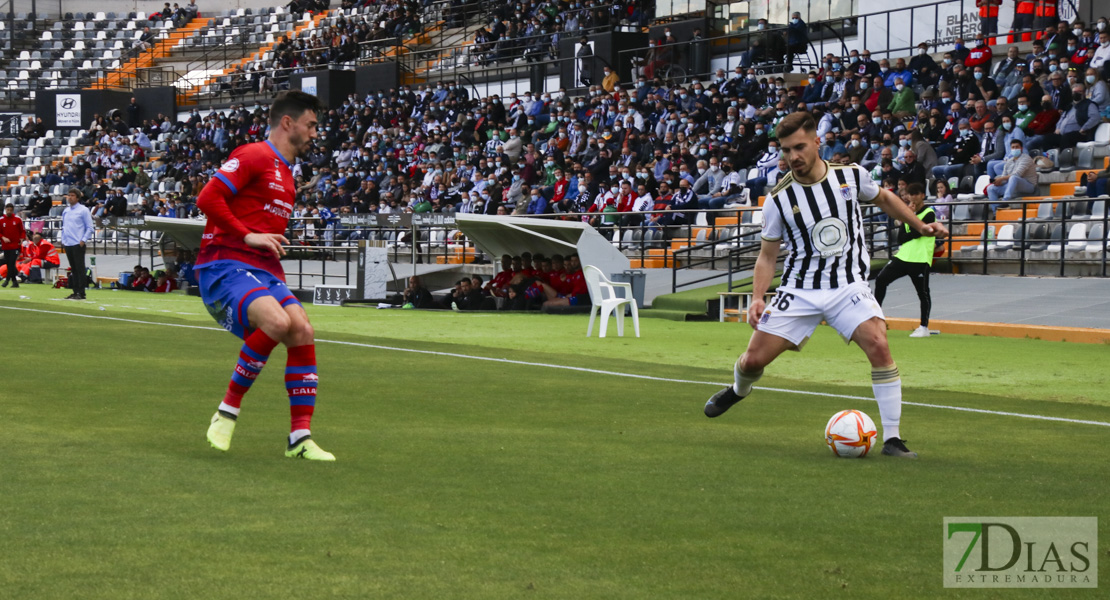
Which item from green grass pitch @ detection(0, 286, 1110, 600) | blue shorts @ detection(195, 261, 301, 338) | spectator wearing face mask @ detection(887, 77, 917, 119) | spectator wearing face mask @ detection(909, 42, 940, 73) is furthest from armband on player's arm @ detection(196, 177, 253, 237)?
spectator wearing face mask @ detection(909, 42, 940, 73)

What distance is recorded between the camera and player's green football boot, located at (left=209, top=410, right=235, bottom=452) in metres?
6.62

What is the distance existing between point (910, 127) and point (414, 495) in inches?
851

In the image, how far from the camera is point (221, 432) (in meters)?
6.64

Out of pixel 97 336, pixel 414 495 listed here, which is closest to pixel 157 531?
pixel 414 495

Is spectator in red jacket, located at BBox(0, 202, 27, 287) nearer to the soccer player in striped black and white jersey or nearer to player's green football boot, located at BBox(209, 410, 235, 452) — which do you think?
player's green football boot, located at BBox(209, 410, 235, 452)

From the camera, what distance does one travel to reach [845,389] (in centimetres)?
1081

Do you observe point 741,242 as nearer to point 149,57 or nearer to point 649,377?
point 649,377

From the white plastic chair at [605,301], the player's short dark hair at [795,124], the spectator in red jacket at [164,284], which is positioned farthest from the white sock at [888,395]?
the spectator in red jacket at [164,284]

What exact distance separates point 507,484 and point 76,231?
21.2 m

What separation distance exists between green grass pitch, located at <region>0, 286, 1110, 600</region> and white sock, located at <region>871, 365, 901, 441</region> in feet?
1.01

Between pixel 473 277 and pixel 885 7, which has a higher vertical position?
pixel 885 7

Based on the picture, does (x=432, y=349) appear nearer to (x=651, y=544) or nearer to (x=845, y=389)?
(x=845, y=389)

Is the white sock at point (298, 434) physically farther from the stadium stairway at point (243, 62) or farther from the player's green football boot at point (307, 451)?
the stadium stairway at point (243, 62)

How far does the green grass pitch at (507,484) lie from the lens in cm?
419
